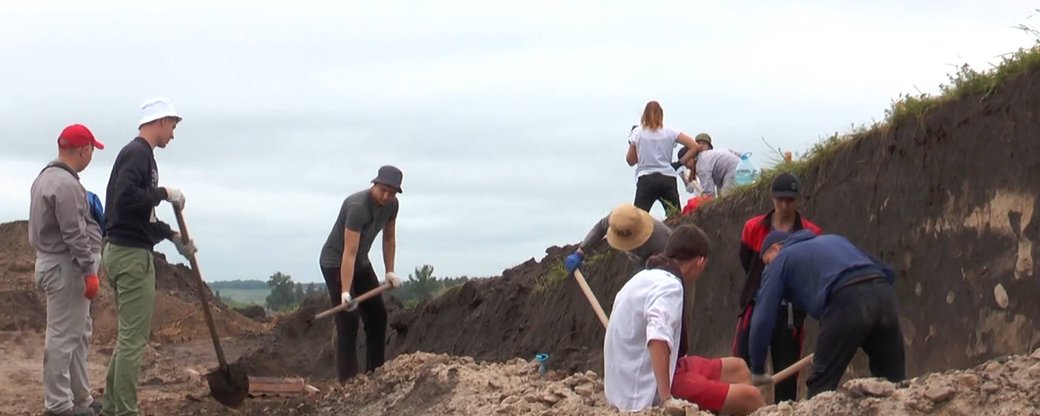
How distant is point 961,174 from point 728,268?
2.55m

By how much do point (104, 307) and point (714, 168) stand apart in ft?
35.7

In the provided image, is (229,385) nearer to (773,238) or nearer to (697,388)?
(773,238)

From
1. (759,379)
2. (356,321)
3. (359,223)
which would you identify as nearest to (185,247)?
(359,223)

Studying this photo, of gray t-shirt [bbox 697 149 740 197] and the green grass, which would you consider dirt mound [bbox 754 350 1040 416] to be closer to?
the green grass

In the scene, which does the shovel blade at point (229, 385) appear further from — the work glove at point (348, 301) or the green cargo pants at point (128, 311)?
the green cargo pants at point (128, 311)

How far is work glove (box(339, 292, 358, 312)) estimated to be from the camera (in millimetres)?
11492

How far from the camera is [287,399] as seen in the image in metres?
12.1

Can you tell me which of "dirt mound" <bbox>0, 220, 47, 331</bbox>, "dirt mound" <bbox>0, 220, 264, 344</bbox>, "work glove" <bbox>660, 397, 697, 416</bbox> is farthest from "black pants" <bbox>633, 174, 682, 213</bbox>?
"dirt mound" <bbox>0, 220, 264, 344</bbox>

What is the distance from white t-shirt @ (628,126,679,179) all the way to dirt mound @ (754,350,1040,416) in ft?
21.4

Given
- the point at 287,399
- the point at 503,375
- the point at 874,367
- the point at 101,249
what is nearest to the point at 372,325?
the point at 287,399

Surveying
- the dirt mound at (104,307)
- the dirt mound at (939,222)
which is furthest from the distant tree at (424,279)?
the dirt mound at (939,222)

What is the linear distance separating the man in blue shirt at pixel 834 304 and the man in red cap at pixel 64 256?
4.16 metres

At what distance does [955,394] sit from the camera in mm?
6586

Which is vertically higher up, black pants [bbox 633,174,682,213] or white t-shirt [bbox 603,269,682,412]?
black pants [bbox 633,174,682,213]
